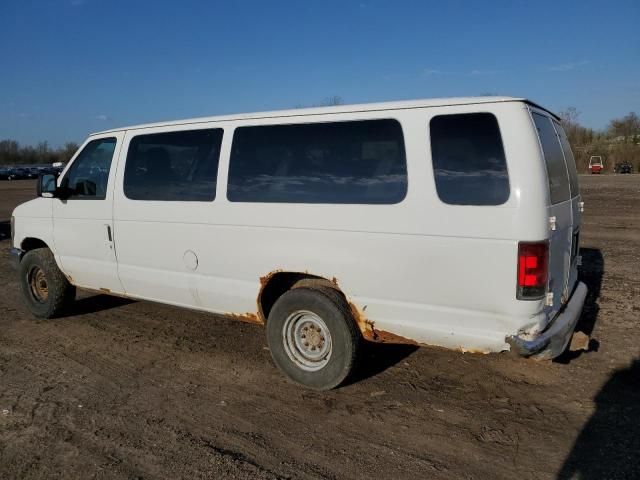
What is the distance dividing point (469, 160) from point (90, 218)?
157 inches

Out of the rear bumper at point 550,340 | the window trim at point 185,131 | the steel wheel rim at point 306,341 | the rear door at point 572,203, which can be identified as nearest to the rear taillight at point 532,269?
the rear bumper at point 550,340

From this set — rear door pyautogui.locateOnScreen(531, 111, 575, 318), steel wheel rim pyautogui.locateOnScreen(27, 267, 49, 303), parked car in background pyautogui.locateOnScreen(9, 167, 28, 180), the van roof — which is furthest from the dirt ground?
parked car in background pyautogui.locateOnScreen(9, 167, 28, 180)

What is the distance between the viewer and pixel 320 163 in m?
4.11

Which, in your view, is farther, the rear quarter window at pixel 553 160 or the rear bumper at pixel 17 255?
the rear bumper at pixel 17 255

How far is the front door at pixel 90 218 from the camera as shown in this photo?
215 inches

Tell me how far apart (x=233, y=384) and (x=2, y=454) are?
1.68 metres

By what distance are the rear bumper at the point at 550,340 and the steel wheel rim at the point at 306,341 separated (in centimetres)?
144

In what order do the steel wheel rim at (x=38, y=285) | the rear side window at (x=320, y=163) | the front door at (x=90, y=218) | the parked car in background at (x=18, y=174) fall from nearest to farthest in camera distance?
1. the rear side window at (x=320, y=163)
2. the front door at (x=90, y=218)
3. the steel wheel rim at (x=38, y=285)
4. the parked car in background at (x=18, y=174)

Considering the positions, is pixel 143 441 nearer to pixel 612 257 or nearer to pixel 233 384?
pixel 233 384

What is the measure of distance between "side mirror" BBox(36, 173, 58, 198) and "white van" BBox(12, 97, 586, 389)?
63cm

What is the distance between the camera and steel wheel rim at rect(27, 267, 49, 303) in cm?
639

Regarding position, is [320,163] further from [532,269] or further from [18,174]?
[18,174]

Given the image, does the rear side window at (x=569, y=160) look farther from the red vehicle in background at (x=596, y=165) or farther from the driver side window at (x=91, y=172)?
the red vehicle in background at (x=596, y=165)

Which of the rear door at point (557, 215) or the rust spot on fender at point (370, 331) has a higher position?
the rear door at point (557, 215)
